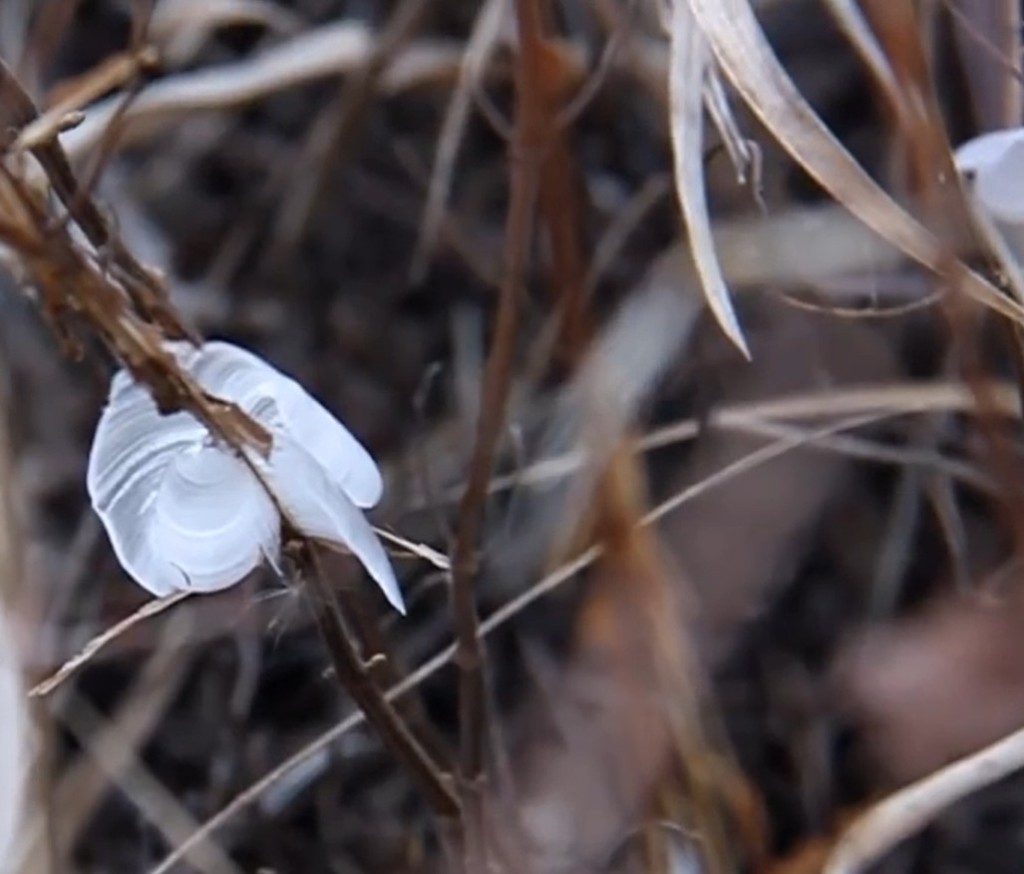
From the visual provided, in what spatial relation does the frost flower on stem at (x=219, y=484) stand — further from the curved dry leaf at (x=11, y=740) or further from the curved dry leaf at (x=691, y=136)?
the curved dry leaf at (x=11, y=740)

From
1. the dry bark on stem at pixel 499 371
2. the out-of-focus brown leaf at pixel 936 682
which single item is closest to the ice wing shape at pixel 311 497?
the dry bark on stem at pixel 499 371

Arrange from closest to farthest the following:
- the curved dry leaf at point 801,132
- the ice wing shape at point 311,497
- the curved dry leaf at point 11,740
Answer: the ice wing shape at point 311,497, the curved dry leaf at point 801,132, the curved dry leaf at point 11,740

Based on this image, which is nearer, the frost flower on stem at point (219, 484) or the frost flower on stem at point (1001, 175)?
the frost flower on stem at point (219, 484)

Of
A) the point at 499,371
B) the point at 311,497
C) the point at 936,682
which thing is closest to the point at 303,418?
the point at 311,497

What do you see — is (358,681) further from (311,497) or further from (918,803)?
(918,803)

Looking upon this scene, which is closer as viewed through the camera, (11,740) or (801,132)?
(801,132)

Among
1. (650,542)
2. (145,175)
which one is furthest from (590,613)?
(145,175)

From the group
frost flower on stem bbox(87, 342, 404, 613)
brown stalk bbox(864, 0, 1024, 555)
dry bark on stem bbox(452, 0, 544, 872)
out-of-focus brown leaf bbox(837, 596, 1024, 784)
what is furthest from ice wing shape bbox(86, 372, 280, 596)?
out-of-focus brown leaf bbox(837, 596, 1024, 784)
